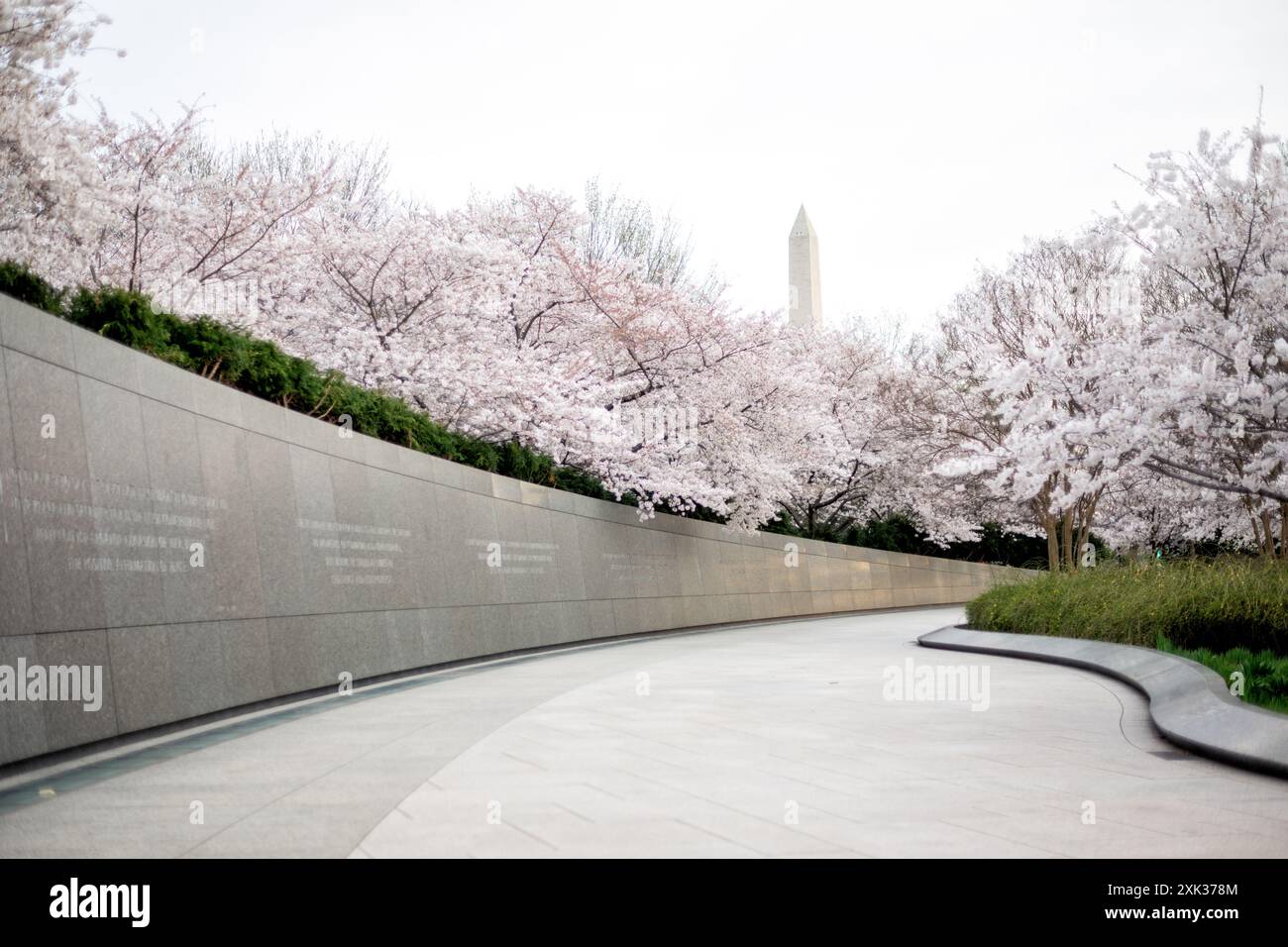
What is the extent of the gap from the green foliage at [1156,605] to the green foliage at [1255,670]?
0.33 metres

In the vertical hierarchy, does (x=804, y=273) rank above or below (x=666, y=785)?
above

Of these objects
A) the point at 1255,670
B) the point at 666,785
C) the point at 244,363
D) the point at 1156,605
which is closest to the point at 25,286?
the point at 244,363

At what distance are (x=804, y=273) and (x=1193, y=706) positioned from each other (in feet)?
153

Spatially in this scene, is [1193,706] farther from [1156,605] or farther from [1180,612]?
[1156,605]

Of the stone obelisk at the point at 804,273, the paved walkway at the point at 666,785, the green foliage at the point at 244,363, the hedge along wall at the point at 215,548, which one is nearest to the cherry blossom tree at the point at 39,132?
the green foliage at the point at 244,363

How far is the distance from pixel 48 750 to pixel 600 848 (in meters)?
4.16

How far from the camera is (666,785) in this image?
6656 millimetres

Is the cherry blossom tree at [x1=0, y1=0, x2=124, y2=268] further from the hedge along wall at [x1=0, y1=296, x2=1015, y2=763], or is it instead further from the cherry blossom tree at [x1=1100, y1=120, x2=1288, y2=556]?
the cherry blossom tree at [x1=1100, y1=120, x2=1288, y2=556]

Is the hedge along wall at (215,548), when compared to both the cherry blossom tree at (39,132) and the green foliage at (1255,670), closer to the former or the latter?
the cherry blossom tree at (39,132)

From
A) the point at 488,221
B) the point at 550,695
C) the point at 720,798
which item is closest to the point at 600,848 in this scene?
the point at 720,798

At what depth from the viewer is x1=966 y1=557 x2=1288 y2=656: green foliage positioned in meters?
11.9

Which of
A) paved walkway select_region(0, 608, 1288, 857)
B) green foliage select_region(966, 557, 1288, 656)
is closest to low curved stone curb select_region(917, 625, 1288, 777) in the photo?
paved walkway select_region(0, 608, 1288, 857)

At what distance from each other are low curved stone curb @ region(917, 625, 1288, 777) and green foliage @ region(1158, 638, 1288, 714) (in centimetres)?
22

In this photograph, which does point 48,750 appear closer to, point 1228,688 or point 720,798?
point 720,798
